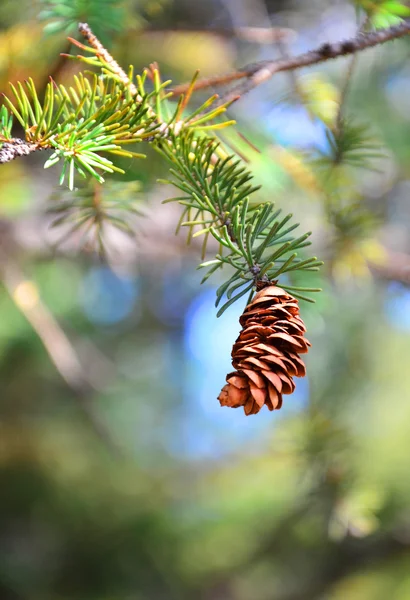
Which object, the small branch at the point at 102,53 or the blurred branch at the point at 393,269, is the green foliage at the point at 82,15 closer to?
the small branch at the point at 102,53

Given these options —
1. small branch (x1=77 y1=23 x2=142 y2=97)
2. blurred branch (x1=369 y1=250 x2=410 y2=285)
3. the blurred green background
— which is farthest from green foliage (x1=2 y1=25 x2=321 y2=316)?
blurred branch (x1=369 y1=250 x2=410 y2=285)

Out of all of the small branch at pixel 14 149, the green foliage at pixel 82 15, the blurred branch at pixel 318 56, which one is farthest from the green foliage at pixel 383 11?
the small branch at pixel 14 149

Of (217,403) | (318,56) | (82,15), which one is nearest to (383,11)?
(318,56)

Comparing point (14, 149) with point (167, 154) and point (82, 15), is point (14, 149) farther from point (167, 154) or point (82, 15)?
point (82, 15)

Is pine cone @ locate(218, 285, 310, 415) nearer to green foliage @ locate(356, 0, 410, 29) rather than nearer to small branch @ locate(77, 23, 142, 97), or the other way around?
small branch @ locate(77, 23, 142, 97)

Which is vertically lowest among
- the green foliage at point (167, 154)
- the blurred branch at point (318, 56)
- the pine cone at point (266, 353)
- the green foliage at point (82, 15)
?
the pine cone at point (266, 353)
